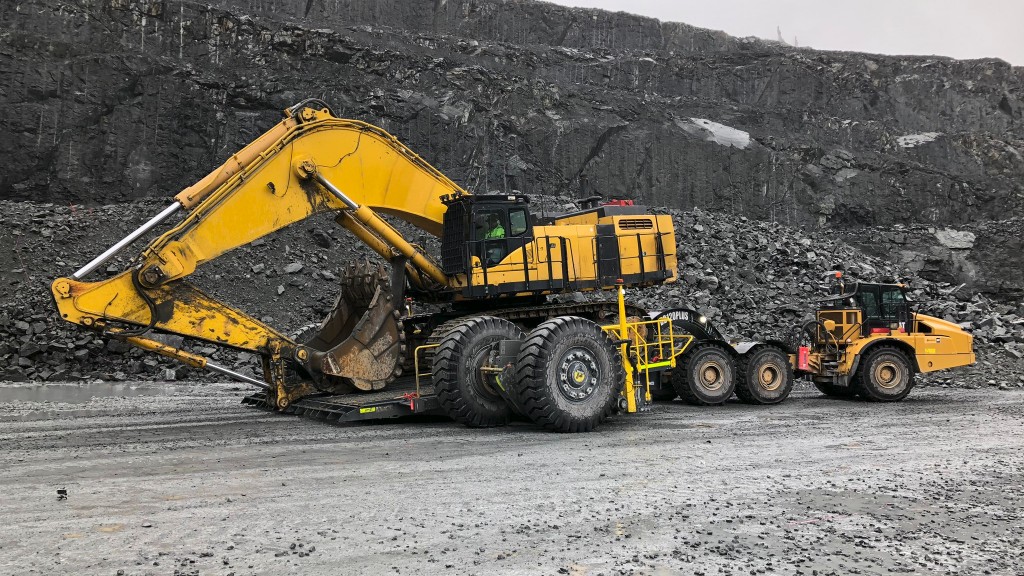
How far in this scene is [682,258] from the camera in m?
26.9

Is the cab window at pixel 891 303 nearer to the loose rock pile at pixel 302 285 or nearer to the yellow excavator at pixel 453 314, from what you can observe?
the yellow excavator at pixel 453 314

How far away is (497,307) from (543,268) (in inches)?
38.0

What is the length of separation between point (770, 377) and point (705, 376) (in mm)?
1283

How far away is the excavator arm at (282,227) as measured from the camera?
31.0 ft

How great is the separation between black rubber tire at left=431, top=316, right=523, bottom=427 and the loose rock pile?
21.0 feet

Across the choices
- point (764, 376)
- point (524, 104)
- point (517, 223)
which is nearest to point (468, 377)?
point (517, 223)

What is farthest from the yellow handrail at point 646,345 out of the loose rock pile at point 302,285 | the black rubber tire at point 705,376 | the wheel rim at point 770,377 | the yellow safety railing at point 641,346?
the loose rock pile at point 302,285

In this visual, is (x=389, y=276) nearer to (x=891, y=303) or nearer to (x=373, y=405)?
(x=373, y=405)

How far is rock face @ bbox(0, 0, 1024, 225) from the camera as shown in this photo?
1270 inches

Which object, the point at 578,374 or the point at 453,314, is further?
the point at 453,314

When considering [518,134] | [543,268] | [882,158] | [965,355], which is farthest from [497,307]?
[882,158]

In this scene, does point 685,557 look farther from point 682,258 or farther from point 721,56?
point 721,56

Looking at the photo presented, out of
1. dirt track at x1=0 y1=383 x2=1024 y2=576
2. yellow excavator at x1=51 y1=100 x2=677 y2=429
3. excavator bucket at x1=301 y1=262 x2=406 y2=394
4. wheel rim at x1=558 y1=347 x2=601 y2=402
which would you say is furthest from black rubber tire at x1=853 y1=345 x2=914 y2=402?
excavator bucket at x1=301 y1=262 x2=406 y2=394

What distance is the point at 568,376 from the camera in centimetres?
979
